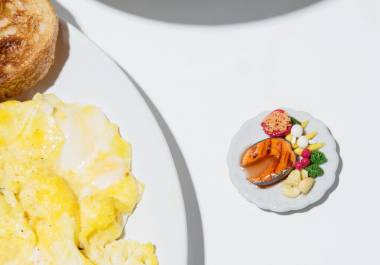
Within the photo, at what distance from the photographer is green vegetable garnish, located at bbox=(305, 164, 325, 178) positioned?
4.77 feet

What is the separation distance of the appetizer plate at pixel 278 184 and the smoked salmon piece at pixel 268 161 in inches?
0.7

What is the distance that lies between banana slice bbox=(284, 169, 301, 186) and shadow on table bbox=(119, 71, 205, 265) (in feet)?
0.76

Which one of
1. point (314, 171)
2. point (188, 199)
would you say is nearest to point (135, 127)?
point (188, 199)

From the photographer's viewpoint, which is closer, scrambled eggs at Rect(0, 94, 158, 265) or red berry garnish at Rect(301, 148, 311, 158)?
scrambled eggs at Rect(0, 94, 158, 265)

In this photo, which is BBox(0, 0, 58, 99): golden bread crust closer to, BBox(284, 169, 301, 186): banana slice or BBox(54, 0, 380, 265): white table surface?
BBox(54, 0, 380, 265): white table surface

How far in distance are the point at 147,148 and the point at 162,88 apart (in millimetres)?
250

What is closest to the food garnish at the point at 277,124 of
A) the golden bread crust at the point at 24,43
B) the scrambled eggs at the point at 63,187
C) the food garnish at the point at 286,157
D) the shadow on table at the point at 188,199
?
the food garnish at the point at 286,157

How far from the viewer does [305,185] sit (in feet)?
4.69

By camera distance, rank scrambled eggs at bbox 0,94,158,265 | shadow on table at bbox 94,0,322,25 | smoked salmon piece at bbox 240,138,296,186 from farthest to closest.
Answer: shadow on table at bbox 94,0,322,25, smoked salmon piece at bbox 240,138,296,186, scrambled eggs at bbox 0,94,158,265

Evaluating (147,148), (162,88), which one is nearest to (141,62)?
(162,88)

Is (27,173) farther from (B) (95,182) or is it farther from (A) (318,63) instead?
(A) (318,63)

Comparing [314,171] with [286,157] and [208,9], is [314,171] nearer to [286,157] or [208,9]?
[286,157]

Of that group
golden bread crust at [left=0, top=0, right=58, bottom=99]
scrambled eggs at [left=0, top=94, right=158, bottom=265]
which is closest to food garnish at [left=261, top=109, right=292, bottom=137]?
scrambled eggs at [left=0, top=94, right=158, bottom=265]

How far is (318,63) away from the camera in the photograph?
1.65m
